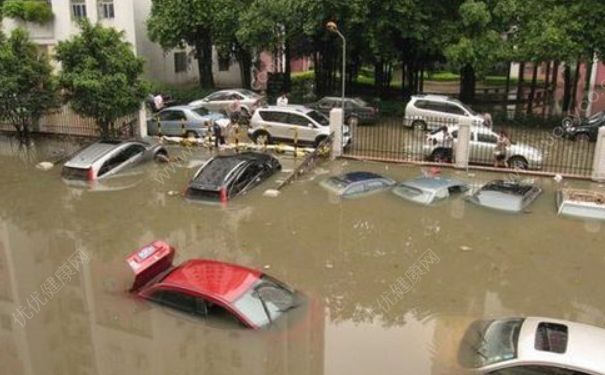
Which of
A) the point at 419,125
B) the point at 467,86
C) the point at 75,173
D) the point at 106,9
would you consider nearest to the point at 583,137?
the point at 419,125

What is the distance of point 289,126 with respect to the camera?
78.1 ft

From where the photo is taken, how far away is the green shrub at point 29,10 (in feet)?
113

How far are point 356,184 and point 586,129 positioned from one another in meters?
12.2

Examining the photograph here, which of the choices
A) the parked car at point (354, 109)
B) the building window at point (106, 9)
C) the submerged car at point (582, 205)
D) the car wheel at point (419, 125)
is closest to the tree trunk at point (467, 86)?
the parked car at point (354, 109)

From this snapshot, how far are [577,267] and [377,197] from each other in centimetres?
597

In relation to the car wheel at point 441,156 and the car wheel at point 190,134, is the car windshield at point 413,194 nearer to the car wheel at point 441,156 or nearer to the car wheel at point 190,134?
the car wheel at point 441,156

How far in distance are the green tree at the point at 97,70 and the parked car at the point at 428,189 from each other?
1086 centimetres

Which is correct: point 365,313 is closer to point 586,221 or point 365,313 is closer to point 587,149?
point 586,221

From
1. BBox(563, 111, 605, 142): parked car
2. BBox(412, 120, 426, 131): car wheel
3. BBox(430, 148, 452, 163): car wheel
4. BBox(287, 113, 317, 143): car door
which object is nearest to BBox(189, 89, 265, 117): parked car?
BBox(287, 113, 317, 143): car door

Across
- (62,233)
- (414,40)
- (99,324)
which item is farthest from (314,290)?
(414,40)

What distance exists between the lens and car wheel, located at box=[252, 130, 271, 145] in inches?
947

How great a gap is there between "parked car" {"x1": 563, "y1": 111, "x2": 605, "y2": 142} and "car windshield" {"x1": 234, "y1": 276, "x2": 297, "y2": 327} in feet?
59.6

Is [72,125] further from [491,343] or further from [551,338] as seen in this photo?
[551,338]

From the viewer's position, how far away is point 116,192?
18281 millimetres
